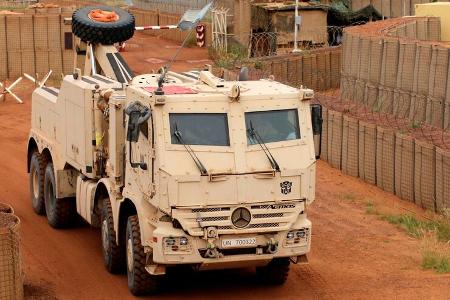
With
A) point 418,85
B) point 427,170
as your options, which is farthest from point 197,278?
point 418,85

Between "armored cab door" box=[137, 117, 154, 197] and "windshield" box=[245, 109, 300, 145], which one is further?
"windshield" box=[245, 109, 300, 145]

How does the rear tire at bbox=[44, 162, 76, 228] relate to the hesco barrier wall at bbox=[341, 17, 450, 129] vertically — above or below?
below

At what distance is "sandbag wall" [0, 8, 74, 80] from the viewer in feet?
126

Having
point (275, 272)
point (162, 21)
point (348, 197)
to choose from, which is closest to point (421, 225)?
point (348, 197)

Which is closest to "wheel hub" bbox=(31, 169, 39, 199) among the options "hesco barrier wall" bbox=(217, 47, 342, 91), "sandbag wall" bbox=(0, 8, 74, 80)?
"hesco barrier wall" bbox=(217, 47, 342, 91)

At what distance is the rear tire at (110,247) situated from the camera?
1673 cm

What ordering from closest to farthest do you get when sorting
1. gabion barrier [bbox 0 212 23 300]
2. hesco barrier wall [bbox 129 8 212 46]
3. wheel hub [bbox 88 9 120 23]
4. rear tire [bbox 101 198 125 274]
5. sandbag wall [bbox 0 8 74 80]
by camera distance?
gabion barrier [bbox 0 212 23 300] < rear tire [bbox 101 198 125 274] < wheel hub [bbox 88 9 120 23] < sandbag wall [bbox 0 8 74 80] < hesco barrier wall [bbox 129 8 212 46]

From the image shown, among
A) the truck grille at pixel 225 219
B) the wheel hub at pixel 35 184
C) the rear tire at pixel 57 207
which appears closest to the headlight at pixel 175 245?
the truck grille at pixel 225 219

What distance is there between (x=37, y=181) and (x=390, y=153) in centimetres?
700

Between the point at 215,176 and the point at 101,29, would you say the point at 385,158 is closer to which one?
the point at 101,29

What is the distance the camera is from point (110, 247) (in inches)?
661

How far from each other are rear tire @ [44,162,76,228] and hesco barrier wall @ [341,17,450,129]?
9.52 meters

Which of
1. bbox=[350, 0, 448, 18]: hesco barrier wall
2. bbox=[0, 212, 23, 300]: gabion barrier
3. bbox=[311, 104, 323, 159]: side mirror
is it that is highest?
bbox=[311, 104, 323, 159]: side mirror

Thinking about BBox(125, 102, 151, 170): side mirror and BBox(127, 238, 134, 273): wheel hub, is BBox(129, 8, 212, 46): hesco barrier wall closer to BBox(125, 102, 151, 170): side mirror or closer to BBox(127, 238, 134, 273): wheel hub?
BBox(127, 238, 134, 273): wheel hub
